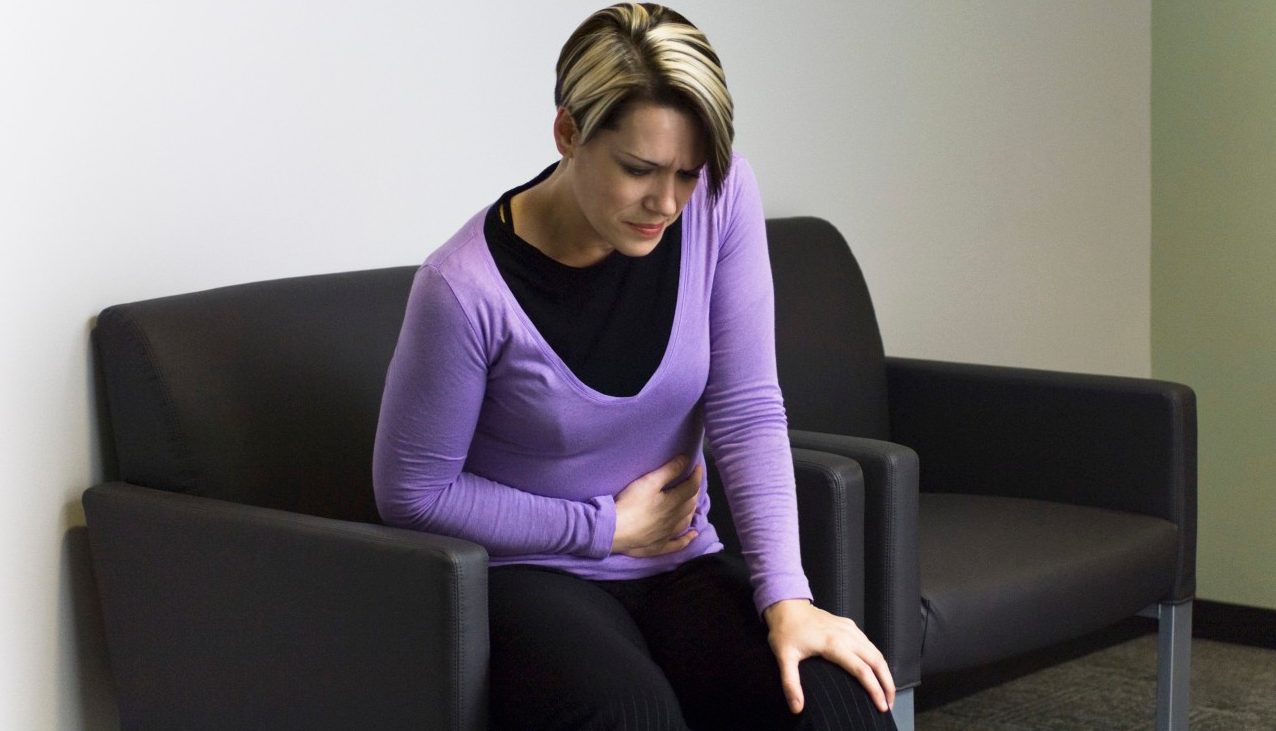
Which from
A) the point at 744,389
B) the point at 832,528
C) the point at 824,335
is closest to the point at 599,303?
the point at 744,389

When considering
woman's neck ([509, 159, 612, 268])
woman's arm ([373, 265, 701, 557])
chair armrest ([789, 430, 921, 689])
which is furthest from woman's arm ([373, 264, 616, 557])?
chair armrest ([789, 430, 921, 689])

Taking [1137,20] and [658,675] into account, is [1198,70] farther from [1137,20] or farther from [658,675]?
[658,675]

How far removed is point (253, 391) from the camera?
6.03ft

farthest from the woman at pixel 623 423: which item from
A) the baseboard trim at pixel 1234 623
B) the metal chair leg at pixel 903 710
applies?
the baseboard trim at pixel 1234 623

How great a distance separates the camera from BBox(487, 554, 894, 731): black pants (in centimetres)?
139

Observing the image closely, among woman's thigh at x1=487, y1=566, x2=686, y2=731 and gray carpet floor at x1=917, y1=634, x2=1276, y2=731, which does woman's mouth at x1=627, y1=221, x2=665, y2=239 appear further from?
gray carpet floor at x1=917, y1=634, x2=1276, y2=731

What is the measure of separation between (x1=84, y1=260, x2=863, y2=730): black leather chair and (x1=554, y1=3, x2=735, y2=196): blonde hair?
447 millimetres

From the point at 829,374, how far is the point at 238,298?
40.9 inches

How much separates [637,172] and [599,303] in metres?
0.19

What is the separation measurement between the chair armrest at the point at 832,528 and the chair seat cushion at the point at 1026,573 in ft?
0.55

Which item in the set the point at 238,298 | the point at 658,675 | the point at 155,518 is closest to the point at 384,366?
the point at 238,298

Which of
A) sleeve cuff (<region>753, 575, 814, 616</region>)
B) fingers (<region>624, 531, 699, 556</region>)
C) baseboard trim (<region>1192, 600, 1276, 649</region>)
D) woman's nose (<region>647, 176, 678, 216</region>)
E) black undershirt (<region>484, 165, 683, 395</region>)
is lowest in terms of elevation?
baseboard trim (<region>1192, 600, 1276, 649</region>)

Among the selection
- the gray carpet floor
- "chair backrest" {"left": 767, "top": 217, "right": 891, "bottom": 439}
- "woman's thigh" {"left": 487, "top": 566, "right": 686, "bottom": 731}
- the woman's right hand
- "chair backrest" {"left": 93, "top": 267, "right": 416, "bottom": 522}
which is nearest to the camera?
"woman's thigh" {"left": 487, "top": 566, "right": 686, "bottom": 731}

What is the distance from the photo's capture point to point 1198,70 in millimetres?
3236
